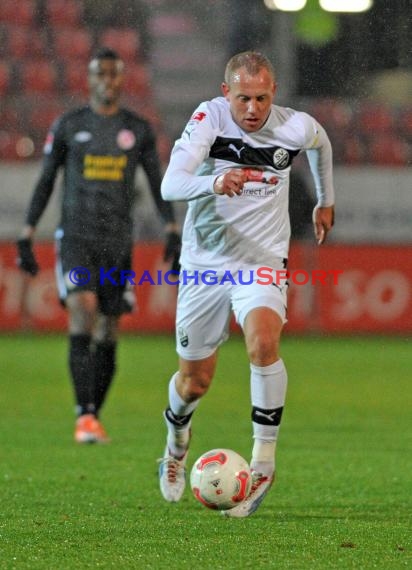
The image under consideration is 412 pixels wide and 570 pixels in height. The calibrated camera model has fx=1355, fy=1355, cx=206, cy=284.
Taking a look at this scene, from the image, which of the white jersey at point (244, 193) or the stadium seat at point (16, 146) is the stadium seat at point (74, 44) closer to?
the stadium seat at point (16, 146)

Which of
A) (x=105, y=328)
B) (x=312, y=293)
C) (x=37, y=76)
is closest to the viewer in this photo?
(x=105, y=328)

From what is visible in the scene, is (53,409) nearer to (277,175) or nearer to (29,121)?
(277,175)

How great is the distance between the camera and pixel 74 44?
17500 millimetres

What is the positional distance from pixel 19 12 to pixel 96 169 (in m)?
9.90

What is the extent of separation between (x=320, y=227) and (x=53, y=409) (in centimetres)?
417

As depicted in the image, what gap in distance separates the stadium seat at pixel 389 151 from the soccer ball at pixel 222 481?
11.6 meters

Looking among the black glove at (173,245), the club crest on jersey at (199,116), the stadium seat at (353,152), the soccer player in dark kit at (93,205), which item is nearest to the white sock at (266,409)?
the club crest on jersey at (199,116)

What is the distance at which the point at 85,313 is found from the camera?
25.2 ft

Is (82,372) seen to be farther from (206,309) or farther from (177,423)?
(206,309)

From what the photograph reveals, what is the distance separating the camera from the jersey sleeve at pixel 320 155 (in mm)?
5613

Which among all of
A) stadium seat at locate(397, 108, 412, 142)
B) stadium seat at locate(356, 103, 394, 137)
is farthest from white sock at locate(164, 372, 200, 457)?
stadium seat at locate(397, 108, 412, 142)

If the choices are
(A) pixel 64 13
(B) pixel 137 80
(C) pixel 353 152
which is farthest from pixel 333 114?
(A) pixel 64 13

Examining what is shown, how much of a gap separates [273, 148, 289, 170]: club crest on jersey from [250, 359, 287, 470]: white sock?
0.81 meters

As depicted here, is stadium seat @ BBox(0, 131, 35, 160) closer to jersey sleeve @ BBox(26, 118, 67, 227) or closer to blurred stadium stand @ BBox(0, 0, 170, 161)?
blurred stadium stand @ BBox(0, 0, 170, 161)
